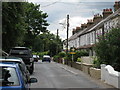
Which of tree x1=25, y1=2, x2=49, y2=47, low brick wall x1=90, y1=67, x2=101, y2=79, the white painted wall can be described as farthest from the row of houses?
the white painted wall

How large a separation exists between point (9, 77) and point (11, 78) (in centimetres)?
7

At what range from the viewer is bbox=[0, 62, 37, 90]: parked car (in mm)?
5879

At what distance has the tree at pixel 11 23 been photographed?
68.2 ft

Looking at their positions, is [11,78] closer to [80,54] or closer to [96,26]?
[80,54]

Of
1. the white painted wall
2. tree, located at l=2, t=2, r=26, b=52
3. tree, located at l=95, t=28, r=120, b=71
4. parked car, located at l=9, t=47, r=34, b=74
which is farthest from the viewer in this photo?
parked car, located at l=9, t=47, r=34, b=74

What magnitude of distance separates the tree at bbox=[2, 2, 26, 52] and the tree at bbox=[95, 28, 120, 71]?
7392 mm

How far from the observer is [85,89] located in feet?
42.5

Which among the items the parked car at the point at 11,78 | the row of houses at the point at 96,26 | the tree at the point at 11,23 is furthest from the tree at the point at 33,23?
the parked car at the point at 11,78

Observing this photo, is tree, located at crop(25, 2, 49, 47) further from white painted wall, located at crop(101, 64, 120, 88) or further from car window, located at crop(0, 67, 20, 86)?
car window, located at crop(0, 67, 20, 86)

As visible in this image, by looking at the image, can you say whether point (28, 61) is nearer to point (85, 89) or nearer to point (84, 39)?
point (85, 89)

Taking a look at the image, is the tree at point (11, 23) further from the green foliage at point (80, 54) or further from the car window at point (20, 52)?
the green foliage at point (80, 54)

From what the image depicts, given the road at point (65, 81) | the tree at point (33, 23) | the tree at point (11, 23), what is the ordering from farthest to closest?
the tree at point (33, 23), the tree at point (11, 23), the road at point (65, 81)

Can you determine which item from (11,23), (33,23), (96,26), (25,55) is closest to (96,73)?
(25,55)

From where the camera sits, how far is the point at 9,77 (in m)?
6.13
